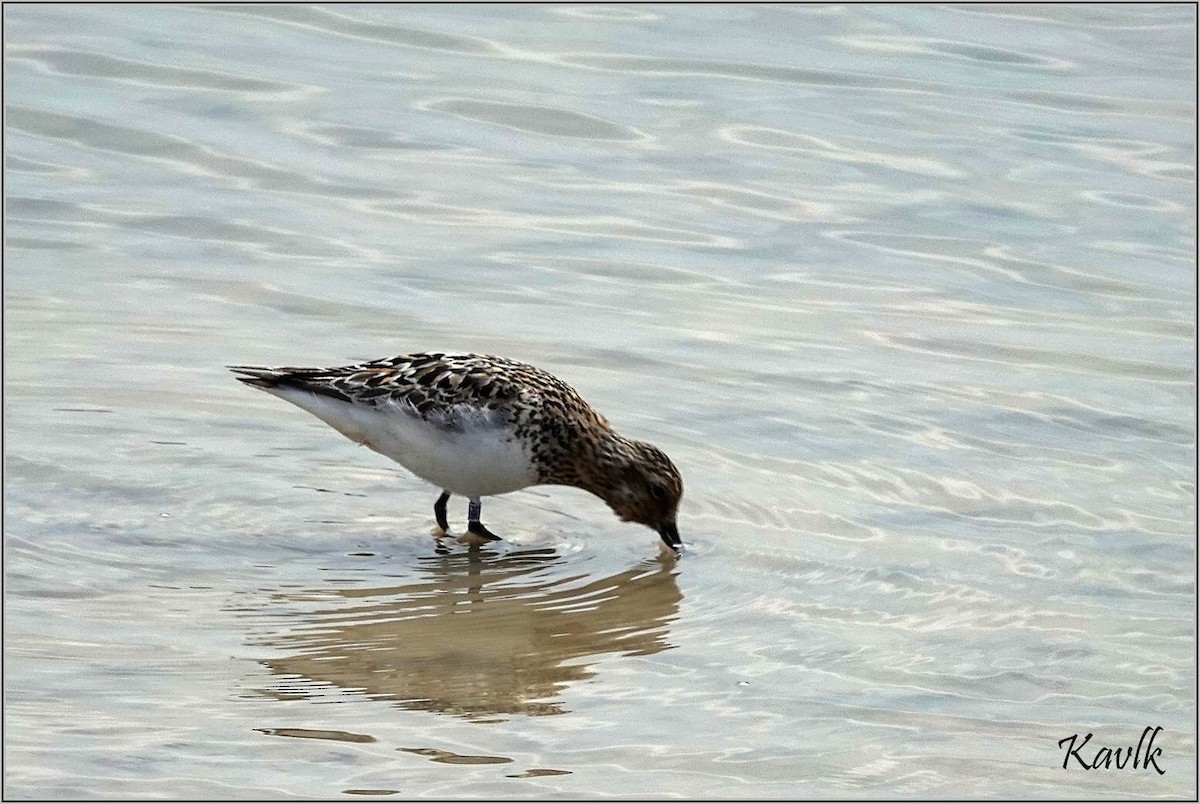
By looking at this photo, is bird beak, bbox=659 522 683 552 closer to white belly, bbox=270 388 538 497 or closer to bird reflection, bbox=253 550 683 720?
bird reflection, bbox=253 550 683 720

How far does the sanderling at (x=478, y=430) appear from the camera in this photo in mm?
8797

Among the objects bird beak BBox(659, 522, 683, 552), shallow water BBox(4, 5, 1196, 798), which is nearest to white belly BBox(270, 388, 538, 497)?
shallow water BBox(4, 5, 1196, 798)

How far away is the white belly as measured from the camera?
877cm

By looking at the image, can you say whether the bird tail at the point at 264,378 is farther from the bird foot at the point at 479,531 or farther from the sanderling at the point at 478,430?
the bird foot at the point at 479,531

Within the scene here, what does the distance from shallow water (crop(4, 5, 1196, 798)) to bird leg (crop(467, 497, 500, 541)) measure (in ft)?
0.43

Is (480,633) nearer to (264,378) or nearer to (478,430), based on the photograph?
(478,430)

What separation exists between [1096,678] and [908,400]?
324 cm

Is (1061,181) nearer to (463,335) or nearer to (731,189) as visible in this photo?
(731,189)

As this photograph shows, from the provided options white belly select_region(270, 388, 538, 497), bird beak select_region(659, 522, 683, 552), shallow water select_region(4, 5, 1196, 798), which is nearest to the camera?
shallow water select_region(4, 5, 1196, 798)

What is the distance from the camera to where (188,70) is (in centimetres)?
1595

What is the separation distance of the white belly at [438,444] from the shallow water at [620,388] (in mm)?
313

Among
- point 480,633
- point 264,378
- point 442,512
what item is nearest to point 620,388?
point 442,512

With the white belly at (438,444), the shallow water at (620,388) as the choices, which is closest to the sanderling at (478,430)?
the white belly at (438,444)

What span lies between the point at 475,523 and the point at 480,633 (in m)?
1.23
